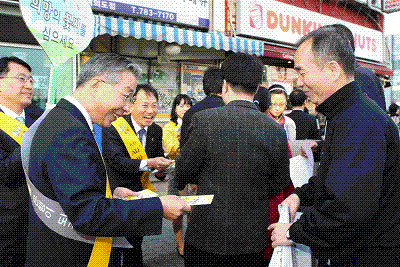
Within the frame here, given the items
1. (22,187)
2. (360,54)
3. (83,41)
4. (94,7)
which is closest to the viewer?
(22,187)

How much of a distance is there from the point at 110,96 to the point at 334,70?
1058 millimetres

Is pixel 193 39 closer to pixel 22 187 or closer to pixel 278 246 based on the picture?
pixel 22 187

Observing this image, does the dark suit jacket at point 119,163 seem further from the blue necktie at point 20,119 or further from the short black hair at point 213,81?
the short black hair at point 213,81

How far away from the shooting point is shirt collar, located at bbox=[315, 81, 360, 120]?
1403 millimetres

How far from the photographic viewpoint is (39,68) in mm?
6531

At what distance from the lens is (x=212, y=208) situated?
6.16 feet

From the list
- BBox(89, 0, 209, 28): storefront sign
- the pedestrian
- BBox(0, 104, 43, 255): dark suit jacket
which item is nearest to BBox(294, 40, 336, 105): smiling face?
the pedestrian

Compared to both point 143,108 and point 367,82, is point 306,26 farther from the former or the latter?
point 367,82

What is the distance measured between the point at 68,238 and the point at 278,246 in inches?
38.1

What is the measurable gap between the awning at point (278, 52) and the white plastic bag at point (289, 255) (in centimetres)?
804

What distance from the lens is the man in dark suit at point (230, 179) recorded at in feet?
6.10

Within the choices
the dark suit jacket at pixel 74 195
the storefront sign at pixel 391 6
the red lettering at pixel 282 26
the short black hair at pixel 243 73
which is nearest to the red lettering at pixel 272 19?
the red lettering at pixel 282 26

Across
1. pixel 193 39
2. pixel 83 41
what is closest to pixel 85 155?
pixel 83 41

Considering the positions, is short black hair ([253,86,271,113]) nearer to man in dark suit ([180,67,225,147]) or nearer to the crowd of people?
man in dark suit ([180,67,225,147])
